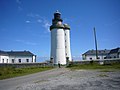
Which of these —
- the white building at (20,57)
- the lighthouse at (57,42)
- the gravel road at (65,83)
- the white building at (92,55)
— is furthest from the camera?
the white building at (92,55)

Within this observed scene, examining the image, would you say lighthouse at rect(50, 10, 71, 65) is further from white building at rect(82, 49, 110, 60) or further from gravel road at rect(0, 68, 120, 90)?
gravel road at rect(0, 68, 120, 90)

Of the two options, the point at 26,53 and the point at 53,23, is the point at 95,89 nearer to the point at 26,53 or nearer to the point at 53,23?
the point at 53,23

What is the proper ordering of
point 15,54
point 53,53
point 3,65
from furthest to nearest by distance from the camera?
Answer: point 15,54 < point 53,53 < point 3,65

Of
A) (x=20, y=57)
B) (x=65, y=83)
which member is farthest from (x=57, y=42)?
(x=65, y=83)

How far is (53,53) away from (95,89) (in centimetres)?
3438

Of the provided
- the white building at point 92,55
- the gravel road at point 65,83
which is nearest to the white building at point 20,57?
the white building at point 92,55

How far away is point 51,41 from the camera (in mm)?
43312

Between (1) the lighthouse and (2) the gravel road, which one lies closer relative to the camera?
(2) the gravel road

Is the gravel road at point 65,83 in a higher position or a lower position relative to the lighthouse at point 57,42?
lower

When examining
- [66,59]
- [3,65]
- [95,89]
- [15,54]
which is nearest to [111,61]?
[66,59]

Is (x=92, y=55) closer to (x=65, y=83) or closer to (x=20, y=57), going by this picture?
(x=20, y=57)

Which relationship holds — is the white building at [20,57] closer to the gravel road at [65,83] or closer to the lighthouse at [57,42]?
the lighthouse at [57,42]

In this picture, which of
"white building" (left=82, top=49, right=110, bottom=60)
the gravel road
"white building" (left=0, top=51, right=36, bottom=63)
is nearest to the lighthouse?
"white building" (left=0, top=51, right=36, bottom=63)

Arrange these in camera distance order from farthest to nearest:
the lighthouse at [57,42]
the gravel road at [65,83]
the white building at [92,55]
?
1. the white building at [92,55]
2. the lighthouse at [57,42]
3. the gravel road at [65,83]
